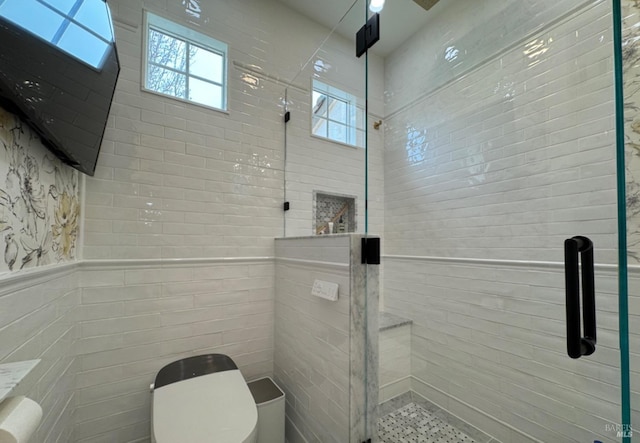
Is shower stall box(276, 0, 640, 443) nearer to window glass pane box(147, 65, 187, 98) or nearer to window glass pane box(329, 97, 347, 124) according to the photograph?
window glass pane box(329, 97, 347, 124)

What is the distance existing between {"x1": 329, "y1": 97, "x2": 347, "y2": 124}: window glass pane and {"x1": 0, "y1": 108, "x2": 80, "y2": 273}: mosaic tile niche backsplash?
1.79 metres

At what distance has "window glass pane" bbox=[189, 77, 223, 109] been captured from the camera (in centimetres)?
178

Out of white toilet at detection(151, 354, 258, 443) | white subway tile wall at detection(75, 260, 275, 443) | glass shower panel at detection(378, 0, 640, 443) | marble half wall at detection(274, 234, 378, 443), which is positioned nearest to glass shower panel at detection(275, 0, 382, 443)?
A: marble half wall at detection(274, 234, 378, 443)

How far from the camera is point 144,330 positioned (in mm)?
1541

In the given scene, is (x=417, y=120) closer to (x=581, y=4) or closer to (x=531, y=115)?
(x=531, y=115)

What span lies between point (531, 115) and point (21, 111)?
2.33 meters

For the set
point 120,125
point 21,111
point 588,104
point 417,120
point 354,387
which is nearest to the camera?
point 21,111

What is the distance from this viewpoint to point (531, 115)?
1.60 metres

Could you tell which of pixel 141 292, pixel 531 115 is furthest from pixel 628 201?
pixel 141 292

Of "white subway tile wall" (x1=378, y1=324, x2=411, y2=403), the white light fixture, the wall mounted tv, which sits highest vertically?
the white light fixture

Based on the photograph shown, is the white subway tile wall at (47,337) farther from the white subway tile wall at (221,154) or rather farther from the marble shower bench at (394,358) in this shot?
the marble shower bench at (394,358)

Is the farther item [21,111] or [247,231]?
[247,231]

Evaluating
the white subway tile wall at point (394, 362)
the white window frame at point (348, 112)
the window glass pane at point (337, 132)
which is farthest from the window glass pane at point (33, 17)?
the white subway tile wall at point (394, 362)

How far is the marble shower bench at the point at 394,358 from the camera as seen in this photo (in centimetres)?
205
